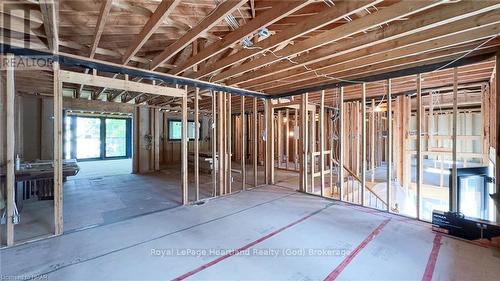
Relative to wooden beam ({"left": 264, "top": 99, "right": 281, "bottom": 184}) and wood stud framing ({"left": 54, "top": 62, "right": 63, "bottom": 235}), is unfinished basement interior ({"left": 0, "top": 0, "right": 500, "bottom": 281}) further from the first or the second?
wooden beam ({"left": 264, "top": 99, "right": 281, "bottom": 184})

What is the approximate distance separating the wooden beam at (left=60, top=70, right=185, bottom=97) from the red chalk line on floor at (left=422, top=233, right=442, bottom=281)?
4.35 metres

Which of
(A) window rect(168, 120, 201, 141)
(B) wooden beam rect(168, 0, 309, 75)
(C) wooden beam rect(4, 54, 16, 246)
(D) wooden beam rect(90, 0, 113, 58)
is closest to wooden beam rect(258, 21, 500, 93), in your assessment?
(B) wooden beam rect(168, 0, 309, 75)

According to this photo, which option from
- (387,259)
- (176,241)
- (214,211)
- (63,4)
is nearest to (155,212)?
(214,211)

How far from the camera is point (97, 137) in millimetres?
10961

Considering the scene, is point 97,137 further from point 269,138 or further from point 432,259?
point 432,259

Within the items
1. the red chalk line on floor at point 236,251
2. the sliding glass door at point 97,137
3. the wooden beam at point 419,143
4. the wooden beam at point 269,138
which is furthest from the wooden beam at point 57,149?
the sliding glass door at point 97,137

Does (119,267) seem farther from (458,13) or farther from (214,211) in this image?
(458,13)

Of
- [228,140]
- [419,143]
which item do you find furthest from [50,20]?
[419,143]

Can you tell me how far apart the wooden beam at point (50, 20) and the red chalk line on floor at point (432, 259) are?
4.32 m

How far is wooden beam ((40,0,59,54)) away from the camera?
203 cm

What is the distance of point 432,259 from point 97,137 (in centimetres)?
1275

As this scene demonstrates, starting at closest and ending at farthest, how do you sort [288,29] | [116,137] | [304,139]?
[288,29] → [304,139] → [116,137]

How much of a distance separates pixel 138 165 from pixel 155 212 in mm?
4612

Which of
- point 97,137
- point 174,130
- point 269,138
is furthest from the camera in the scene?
point 97,137
